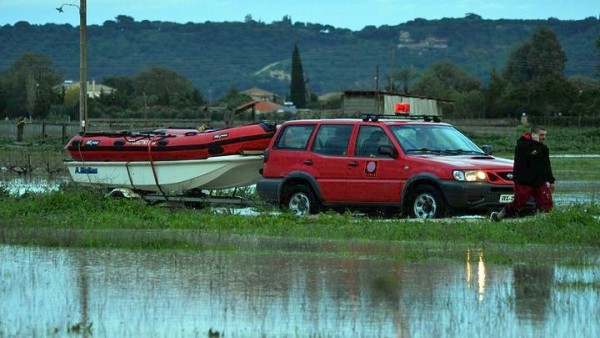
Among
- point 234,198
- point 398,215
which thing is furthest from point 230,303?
point 234,198

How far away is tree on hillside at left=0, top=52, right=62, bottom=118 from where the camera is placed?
107 meters

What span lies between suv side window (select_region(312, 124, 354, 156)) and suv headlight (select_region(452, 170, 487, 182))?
2.30m

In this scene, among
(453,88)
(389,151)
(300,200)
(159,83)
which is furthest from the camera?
(159,83)

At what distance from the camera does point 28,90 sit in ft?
345

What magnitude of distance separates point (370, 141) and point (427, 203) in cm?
163

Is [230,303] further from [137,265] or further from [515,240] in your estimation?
[515,240]

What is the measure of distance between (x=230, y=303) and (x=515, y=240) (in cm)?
584

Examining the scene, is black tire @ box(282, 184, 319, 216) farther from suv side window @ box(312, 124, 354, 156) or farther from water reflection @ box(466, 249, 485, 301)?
water reflection @ box(466, 249, 485, 301)

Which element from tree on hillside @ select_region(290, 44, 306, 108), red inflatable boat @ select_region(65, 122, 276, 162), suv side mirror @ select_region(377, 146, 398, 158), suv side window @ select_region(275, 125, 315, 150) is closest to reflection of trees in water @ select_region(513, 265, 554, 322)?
suv side mirror @ select_region(377, 146, 398, 158)

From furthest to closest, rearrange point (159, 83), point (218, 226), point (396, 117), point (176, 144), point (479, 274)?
point (159, 83) < point (176, 144) < point (396, 117) < point (218, 226) < point (479, 274)

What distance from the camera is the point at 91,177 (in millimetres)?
23406

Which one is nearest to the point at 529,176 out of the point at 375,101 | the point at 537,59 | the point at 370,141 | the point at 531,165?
the point at 531,165

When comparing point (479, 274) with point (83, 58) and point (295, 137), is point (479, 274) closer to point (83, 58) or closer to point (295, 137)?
point (295, 137)

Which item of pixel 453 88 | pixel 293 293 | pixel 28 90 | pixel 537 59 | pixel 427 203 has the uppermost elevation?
pixel 537 59
